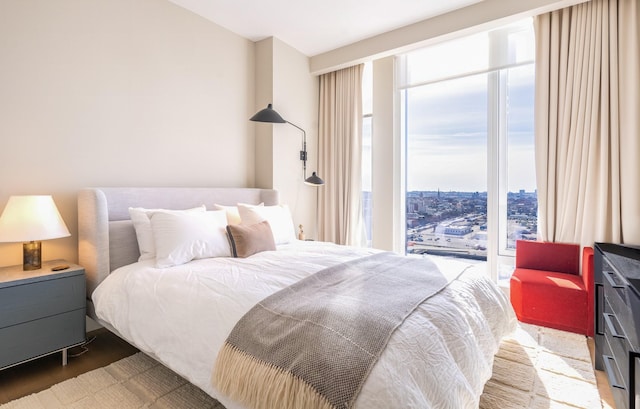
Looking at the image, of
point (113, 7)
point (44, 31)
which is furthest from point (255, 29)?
point (44, 31)

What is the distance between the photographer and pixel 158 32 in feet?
9.25

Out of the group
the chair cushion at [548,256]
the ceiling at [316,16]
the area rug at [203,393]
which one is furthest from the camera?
the ceiling at [316,16]

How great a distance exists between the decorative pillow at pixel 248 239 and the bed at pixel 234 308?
3.4 inches

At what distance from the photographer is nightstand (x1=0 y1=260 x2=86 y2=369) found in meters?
1.78

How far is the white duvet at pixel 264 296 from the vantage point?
1067 mm

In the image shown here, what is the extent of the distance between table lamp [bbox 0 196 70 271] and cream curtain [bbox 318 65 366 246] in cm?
273

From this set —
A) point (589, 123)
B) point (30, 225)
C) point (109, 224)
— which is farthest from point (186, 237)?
point (589, 123)

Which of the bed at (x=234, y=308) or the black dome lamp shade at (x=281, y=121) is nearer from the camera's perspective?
the bed at (x=234, y=308)

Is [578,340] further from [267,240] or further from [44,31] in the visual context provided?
[44,31]

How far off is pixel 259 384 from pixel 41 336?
1.66 meters

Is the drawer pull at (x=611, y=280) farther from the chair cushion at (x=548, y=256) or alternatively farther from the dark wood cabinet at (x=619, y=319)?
the chair cushion at (x=548, y=256)

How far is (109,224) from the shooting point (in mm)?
2273

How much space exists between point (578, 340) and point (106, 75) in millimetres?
4156

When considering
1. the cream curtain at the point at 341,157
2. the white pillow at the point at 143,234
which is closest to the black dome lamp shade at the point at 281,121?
the cream curtain at the point at 341,157
